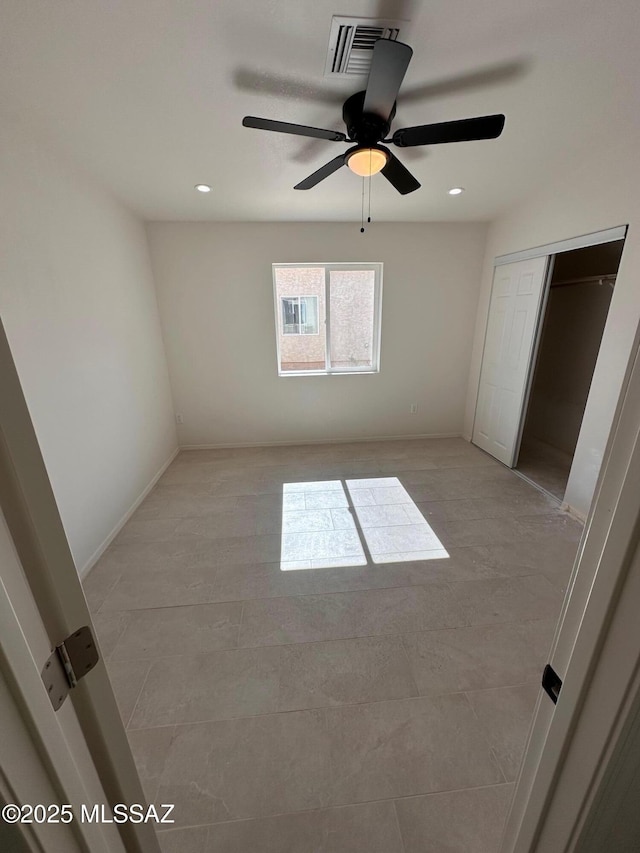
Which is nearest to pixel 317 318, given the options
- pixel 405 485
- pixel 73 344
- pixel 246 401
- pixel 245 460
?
pixel 246 401

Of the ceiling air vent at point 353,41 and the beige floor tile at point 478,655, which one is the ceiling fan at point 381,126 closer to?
the ceiling air vent at point 353,41

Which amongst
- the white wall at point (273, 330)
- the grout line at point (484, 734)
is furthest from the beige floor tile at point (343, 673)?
the white wall at point (273, 330)

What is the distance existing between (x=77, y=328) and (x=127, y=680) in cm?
210

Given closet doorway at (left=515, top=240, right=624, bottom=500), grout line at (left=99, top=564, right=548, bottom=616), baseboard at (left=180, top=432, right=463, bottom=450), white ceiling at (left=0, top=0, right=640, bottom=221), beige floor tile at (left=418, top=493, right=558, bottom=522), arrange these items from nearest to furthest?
1. white ceiling at (left=0, top=0, right=640, bottom=221)
2. grout line at (left=99, top=564, right=548, bottom=616)
3. beige floor tile at (left=418, top=493, right=558, bottom=522)
4. closet doorway at (left=515, top=240, right=624, bottom=500)
5. baseboard at (left=180, top=432, right=463, bottom=450)

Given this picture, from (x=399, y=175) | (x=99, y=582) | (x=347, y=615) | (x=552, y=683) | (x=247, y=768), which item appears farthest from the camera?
(x=99, y=582)

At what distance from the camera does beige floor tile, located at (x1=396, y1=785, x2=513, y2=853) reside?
1.01 m

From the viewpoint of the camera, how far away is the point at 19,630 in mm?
421

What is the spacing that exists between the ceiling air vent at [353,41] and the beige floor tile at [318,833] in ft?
9.40

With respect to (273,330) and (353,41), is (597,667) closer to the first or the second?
(353,41)

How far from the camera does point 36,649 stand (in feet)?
1.50

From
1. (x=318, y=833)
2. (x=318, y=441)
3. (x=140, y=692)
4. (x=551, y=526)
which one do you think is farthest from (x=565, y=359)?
(x=140, y=692)

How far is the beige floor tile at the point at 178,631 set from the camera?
1625 mm

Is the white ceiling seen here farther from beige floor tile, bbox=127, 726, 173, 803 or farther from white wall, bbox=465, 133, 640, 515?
beige floor tile, bbox=127, 726, 173, 803

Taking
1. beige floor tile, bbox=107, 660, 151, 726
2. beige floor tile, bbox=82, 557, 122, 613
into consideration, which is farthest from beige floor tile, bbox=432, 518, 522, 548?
beige floor tile, bbox=82, 557, 122, 613
